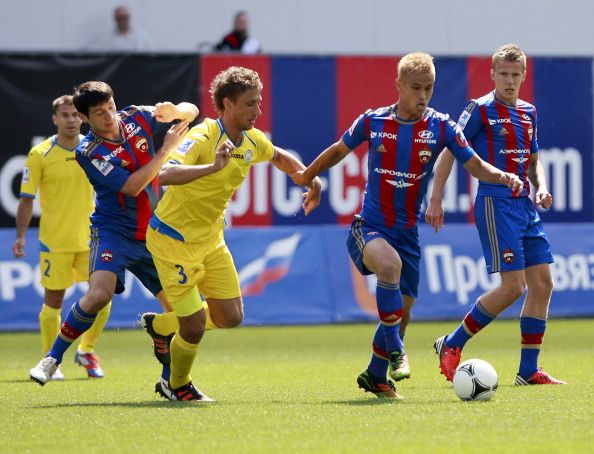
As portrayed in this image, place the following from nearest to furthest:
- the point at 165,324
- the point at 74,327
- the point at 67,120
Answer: the point at 165,324, the point at 74,327, the point at 67,120

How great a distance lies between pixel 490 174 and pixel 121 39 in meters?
10.4

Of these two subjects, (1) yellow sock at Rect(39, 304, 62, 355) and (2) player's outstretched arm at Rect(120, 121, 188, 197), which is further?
(1) yellow sock at Rect(39, 304, 62, 355)

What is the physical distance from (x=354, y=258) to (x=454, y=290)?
26.4 ft

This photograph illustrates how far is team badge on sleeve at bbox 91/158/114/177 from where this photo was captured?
8.39m

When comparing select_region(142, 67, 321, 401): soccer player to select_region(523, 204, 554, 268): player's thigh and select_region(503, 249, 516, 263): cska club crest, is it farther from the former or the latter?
select_region(523, 204, 554, 268): player's thigh

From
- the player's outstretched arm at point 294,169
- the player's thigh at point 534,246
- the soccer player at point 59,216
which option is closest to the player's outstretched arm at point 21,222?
the soccer player at point 59,216

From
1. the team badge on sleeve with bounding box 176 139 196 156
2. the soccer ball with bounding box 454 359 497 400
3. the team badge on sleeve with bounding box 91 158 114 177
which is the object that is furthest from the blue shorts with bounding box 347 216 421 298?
the team badge on sleeve with bounding box 91 158 114 177

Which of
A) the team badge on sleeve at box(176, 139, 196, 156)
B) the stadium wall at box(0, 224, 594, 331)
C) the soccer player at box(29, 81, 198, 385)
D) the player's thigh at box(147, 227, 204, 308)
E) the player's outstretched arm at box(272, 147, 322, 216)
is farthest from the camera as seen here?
the stadium wall at box(0, 224, 594, 331)

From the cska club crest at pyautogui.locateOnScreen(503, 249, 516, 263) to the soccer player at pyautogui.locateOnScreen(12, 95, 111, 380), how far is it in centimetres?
Result: 355

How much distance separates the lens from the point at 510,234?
28.5 ft

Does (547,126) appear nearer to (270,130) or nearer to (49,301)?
(270,130)

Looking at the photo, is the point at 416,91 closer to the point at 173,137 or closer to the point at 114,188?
the point at 173,137

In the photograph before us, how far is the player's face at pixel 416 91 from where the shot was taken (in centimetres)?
781

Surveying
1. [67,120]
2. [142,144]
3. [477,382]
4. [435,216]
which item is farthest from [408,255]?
[67,120]
